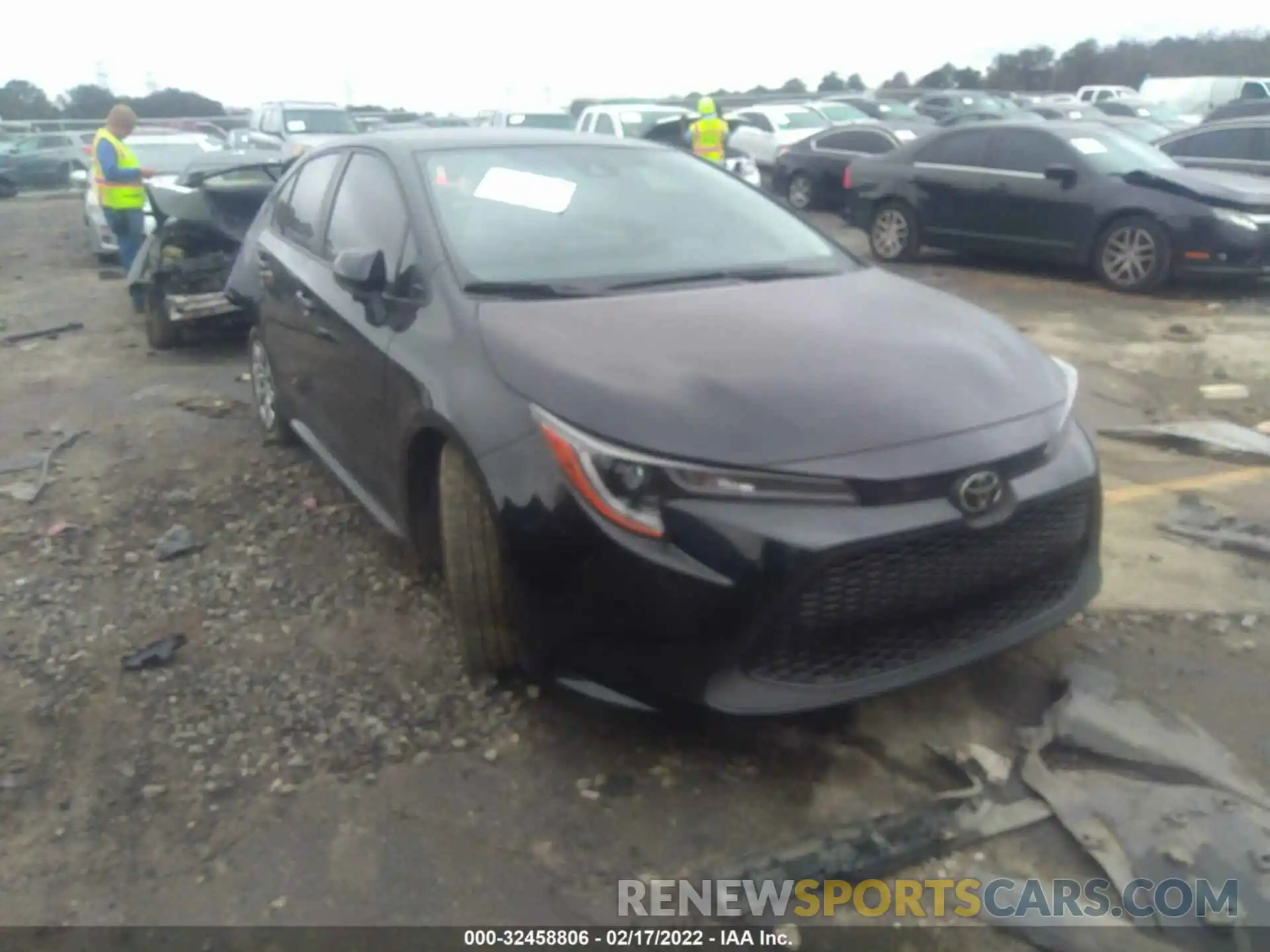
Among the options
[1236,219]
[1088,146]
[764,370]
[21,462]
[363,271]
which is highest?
[363,271]

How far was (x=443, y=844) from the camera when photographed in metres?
2.86

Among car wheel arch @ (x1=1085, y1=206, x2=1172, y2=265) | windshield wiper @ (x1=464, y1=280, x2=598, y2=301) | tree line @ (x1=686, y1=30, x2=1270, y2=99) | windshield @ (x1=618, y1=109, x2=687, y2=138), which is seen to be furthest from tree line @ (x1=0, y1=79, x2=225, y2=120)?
windshield wiper @ (x1=464, y1=280, x2=598, y2=301)

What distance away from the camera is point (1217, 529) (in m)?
4.59

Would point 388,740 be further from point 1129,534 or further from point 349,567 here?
point 1129,534

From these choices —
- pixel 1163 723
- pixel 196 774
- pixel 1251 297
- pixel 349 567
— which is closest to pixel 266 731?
pixel 196 774

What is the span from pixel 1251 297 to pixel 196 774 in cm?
970

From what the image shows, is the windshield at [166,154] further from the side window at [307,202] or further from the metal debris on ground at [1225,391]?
the metal debris on ground at [1225,391]

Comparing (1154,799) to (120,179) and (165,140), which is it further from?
(165,140)

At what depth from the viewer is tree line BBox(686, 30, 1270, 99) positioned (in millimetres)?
49500

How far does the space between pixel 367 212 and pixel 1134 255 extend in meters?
7.79

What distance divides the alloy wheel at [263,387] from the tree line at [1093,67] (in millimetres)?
44591

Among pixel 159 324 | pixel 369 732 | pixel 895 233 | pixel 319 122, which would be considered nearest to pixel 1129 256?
pixel 895 233

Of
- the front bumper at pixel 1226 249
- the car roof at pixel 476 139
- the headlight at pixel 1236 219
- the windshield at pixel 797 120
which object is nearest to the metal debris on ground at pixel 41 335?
the car roof at pixel 476 139

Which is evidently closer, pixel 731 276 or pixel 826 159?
pixel 731 276
